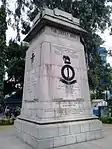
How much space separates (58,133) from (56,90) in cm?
150

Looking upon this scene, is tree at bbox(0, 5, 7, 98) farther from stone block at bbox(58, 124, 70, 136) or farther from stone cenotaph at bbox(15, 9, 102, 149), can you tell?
stone block at bbox(58, 124, 70, 136)

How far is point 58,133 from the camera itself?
6699 mm

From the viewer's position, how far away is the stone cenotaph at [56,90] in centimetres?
679

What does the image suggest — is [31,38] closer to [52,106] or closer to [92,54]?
[52,106]

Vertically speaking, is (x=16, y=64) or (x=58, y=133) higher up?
(x=16, y=64)

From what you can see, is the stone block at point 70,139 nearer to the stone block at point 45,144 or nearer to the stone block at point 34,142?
the stone block at point 45,144

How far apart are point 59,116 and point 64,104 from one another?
19.9 inches

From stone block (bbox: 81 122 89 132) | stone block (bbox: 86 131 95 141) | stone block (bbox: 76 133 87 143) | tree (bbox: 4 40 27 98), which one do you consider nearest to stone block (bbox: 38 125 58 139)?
stone block (bbox: 76 133 87 143)

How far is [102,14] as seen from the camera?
18219mm

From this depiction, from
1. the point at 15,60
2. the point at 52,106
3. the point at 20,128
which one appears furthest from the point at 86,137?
the point at 15,60

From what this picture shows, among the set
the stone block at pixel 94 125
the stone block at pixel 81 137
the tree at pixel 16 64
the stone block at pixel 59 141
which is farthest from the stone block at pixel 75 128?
the tree at pixel 16 64

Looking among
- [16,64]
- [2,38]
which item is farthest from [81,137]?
[16,64]

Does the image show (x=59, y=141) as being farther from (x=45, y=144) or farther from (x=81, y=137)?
(x=81, y=137)

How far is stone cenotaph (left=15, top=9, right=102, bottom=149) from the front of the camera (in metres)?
6.79
